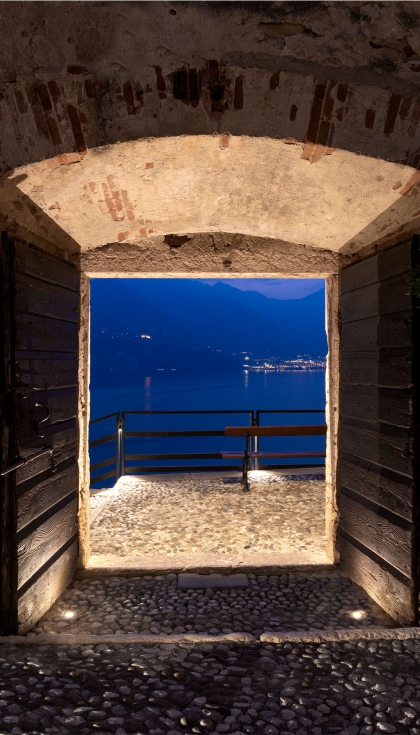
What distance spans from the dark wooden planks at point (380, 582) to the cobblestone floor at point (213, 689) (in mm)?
308

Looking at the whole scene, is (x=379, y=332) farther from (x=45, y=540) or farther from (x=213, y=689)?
(x=45, y=540)

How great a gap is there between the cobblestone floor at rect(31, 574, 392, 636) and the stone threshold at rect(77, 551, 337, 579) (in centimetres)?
5

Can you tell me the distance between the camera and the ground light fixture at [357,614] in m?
Result: 2.79

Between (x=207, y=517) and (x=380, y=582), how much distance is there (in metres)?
2.17

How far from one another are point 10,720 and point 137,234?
2.92 meters

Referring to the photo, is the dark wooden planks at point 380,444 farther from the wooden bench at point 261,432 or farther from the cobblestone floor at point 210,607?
the wooden bench at point 261,432

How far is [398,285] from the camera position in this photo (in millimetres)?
2682

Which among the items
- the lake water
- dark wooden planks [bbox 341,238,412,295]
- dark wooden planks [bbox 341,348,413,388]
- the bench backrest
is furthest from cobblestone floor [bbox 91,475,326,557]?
the lake water

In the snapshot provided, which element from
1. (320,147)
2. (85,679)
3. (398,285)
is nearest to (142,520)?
(85,679)

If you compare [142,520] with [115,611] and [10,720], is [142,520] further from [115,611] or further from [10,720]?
[10,720]

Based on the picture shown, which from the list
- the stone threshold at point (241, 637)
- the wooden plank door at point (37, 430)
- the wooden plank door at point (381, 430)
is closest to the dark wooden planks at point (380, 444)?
the wooden plank door at point (381, 430)

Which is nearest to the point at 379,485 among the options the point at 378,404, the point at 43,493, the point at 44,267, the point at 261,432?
the point at 378,404

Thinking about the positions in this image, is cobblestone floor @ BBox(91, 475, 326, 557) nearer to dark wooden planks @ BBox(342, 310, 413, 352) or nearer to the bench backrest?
the bench backrest

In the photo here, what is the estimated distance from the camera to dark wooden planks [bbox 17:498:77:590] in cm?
247
